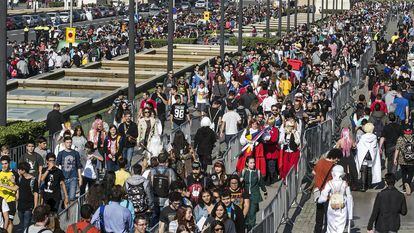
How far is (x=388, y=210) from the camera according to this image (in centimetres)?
1639

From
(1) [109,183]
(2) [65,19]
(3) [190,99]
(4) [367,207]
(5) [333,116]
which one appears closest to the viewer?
(1) [109,183]

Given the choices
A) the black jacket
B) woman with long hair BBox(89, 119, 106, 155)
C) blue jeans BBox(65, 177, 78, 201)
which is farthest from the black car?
the black jacket

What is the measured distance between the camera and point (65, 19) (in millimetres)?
90562

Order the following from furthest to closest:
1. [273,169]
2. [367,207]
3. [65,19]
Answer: [65,19]
[273,169]
[367,207]

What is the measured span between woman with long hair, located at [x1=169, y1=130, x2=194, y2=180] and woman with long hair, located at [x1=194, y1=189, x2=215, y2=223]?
8.88 feet

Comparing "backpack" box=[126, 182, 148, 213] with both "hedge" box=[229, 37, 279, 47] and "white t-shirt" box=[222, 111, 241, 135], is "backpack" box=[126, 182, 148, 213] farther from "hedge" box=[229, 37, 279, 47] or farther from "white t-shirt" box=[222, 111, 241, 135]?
"hedge" box=[229, 37, 279, 47]

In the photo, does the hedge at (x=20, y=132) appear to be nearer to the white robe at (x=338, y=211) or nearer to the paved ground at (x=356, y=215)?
the paved ground at (x=356, y=215)

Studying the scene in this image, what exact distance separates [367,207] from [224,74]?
39.2 ft

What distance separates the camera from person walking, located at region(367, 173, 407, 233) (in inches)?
643

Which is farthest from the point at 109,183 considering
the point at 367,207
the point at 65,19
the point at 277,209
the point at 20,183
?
the point at 65,19

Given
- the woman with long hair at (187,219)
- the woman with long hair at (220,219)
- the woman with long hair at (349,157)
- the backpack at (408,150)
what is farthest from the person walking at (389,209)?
the backpack at (408,150)

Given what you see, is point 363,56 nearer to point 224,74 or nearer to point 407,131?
point 224,74

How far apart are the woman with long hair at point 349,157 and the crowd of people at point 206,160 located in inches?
0.7

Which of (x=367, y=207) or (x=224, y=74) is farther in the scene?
(x=224, y=74)
